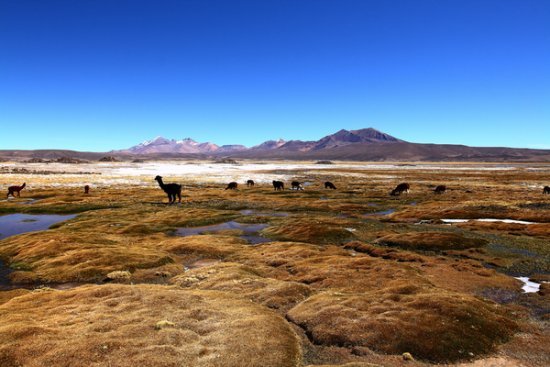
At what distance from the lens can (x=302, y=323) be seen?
43.9 ft

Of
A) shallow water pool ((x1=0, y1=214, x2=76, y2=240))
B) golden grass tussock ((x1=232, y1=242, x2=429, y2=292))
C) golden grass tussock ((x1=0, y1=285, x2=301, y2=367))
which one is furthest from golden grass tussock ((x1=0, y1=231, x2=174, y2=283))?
golden grass tussock ((x1=232, y1=242, x2=429, y2=292))

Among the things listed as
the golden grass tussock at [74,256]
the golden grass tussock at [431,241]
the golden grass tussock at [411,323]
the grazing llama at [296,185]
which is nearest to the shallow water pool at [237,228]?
the golden grass tussock at [74,256]

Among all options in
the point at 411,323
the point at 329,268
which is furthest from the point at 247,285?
the point at 411,323

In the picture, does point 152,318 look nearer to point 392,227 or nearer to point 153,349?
point 153,349

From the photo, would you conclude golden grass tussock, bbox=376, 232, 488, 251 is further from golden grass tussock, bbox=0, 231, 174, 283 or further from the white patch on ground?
golden grass tussock, bbox=0, 231, 174, 283

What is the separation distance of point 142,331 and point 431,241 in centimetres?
2127

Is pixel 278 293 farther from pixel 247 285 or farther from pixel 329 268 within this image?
pixel 329 268

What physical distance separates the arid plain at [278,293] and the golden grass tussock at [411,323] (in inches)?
2.1

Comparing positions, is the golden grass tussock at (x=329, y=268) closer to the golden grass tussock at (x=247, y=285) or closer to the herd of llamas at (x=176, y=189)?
the golden grass tussock at (x=247, y=285)

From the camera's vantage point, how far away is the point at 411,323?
12781mm

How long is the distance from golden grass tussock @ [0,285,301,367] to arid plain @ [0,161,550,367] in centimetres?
6

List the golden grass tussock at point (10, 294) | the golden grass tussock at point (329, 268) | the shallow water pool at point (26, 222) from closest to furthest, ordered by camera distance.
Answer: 1. the golden grass tussock at point (10, 294)
2. the golden grass tussock at point (329, 268)
3. the shallow water pool at point (26, 222)

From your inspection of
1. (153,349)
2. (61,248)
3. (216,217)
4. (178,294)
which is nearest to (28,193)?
(216,217)

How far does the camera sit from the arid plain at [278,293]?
11008mm
